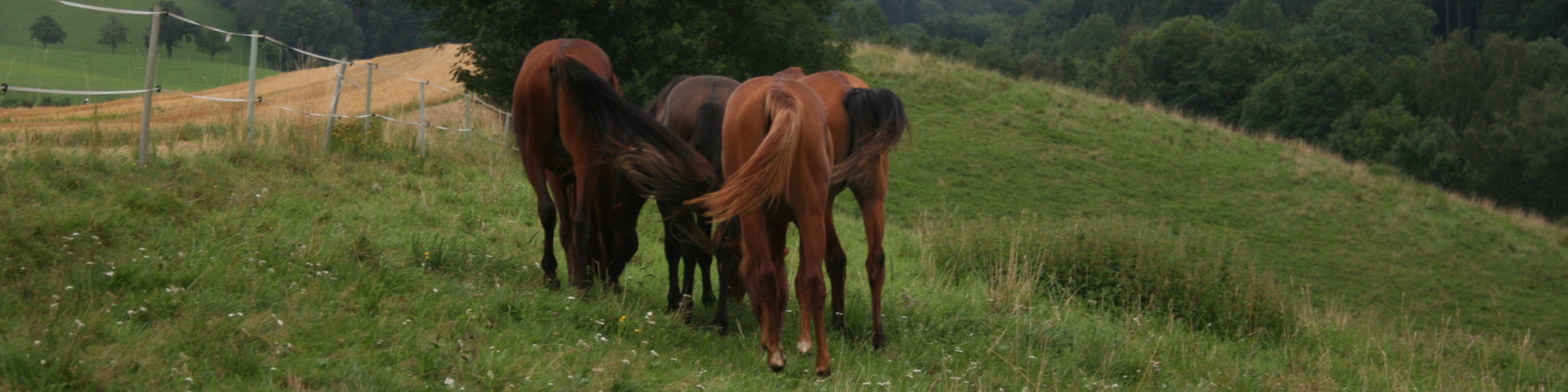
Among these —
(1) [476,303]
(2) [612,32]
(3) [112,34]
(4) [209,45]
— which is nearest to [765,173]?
(1) [476,303]

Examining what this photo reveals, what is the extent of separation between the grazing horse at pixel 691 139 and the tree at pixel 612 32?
9631mm

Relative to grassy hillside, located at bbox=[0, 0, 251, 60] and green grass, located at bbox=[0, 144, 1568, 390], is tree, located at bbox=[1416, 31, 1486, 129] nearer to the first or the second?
green grass, located at bbox=[0, 144, 1568, 390]

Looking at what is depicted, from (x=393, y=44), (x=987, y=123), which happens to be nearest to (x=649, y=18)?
(x=987, y=123)

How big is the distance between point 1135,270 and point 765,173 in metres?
5.75

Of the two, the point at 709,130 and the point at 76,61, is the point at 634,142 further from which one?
the point at 76,61

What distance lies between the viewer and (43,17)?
11039 mm

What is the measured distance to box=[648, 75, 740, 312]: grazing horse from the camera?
20.2ft

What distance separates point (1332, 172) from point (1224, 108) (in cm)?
3874

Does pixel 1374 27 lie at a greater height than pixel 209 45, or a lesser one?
greater

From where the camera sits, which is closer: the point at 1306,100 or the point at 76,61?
the point at 76,61

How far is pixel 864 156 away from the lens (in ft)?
18.8

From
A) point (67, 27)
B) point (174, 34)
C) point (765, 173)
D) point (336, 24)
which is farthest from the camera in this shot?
point (336, 24)

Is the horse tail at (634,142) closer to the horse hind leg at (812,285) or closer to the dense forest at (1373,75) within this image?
the horse hind leg at (812,285)

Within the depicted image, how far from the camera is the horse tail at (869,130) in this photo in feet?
18.7
